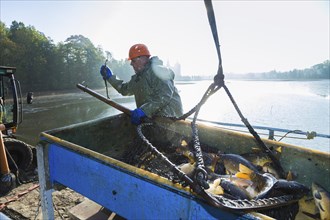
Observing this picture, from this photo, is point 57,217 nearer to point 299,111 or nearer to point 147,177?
point 147,177

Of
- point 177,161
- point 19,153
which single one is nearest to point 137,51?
point 177,161

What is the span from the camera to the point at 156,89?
13.4 feet

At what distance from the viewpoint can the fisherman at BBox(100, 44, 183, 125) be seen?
13.0ft

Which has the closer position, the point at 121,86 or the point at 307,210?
the point at 307,210

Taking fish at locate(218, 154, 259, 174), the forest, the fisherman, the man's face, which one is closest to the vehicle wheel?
the fisherman

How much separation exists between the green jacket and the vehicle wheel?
394 centimetres

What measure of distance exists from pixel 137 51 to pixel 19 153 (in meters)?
4.84

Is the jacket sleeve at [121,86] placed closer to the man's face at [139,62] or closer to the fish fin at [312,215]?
the man's face at [139,62]

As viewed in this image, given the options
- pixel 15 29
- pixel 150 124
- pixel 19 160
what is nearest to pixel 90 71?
pixel 15 29

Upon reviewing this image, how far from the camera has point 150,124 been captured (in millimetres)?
3545

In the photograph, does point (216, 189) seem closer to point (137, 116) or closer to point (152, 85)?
point (137, 116)

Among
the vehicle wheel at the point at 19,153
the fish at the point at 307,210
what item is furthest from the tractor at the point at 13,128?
the fish at the point at 307,210

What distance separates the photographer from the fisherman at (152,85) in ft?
13.0

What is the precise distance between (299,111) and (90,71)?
5055cm
